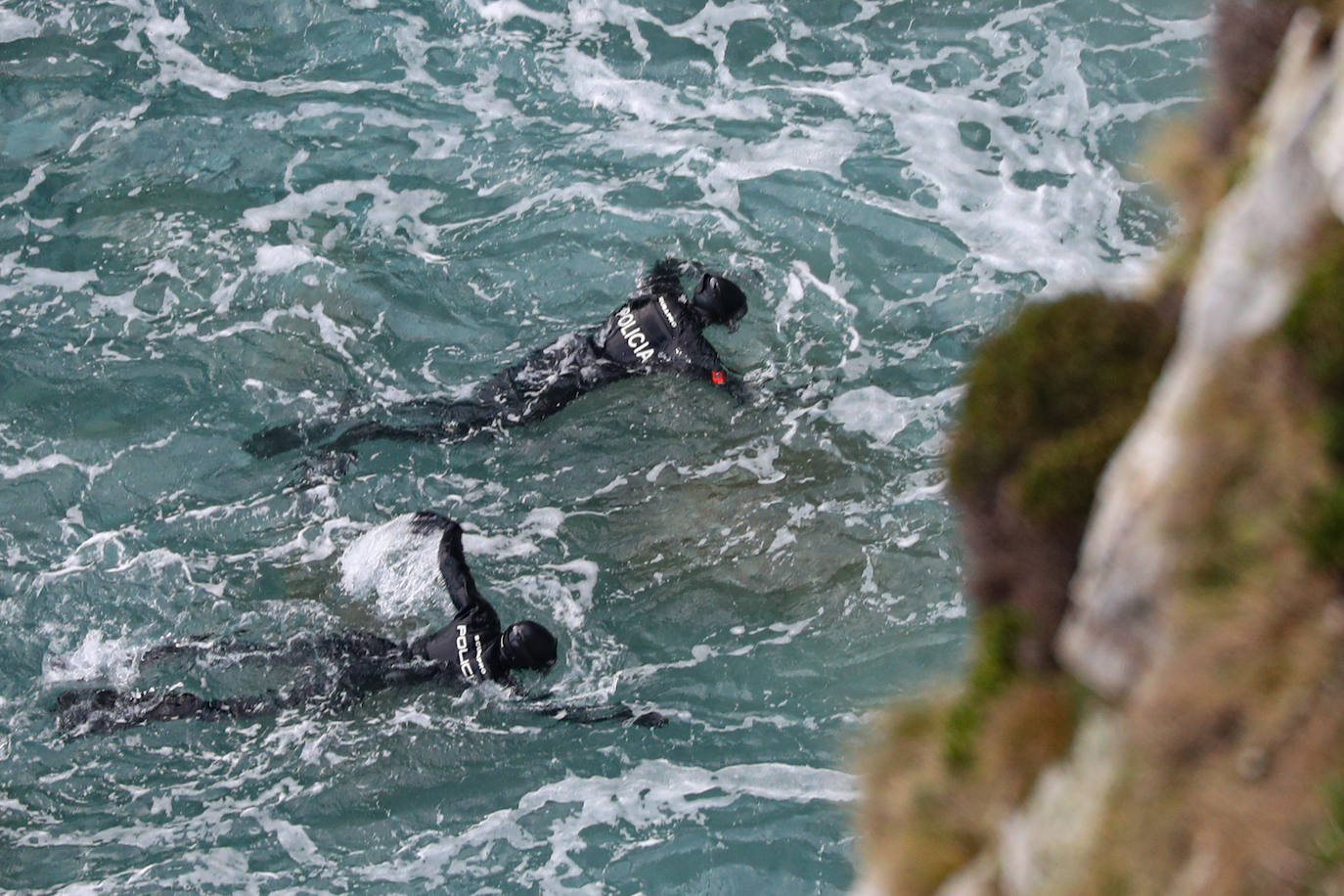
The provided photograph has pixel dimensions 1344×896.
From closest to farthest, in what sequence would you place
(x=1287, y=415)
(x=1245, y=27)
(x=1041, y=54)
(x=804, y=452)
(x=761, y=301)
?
(x=1287, y=415) → (x=1245, y=27) → (x=804, y=452) → (x=761, y=301) → (x=1041, y=54)

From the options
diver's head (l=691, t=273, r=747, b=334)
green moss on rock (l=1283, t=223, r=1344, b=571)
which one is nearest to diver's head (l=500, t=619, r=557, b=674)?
diver's head (l=691, t=273, r=747, b=334)

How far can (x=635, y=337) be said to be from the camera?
1178 cm

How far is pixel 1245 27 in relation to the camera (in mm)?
6062

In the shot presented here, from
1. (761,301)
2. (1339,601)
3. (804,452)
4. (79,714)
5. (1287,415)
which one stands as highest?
(1287,415)

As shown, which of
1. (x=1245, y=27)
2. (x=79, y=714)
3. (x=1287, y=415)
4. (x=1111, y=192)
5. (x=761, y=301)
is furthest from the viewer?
(x=1111, y=192)

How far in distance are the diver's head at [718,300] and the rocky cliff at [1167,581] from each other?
20.2ft

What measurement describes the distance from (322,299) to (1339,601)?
1117cm

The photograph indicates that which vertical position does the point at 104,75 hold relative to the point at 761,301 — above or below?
above

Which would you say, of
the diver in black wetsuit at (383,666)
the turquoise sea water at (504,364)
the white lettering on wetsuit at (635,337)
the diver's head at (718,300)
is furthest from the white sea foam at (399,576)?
the diver's head at (718,300)

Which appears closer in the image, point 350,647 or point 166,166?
point 350,647

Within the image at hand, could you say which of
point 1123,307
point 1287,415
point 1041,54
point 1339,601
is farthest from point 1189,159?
point 1041,54

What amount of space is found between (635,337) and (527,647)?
Answer: 3236 mm

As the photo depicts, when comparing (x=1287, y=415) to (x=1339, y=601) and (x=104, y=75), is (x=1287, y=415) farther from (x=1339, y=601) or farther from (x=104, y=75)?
(x=104, y=75)

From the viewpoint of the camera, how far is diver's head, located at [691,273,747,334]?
11719 millimetres
